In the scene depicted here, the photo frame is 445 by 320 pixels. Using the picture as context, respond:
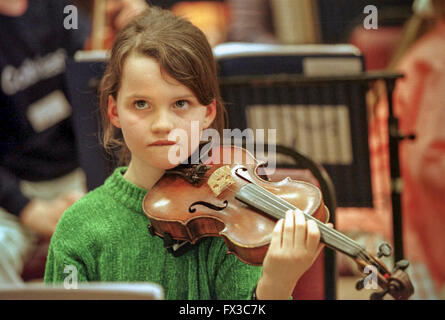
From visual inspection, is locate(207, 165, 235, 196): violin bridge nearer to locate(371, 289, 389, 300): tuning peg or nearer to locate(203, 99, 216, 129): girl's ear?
locate(203, 99, 216, 129): girl's ear

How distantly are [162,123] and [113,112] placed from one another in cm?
10

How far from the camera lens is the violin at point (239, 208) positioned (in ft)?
2.18

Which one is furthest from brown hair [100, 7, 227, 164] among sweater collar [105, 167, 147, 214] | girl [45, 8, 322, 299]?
sweater collar [105, 167, 147, 214]

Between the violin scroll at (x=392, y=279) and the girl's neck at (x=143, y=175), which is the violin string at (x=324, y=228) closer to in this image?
the violin scroll at (x=392, y=279)

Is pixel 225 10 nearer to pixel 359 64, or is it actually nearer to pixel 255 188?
pixel 359 64

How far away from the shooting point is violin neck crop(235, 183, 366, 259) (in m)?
0.65

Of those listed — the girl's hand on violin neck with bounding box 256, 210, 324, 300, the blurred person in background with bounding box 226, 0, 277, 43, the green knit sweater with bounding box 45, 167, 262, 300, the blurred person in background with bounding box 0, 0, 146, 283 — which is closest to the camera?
the girl's hand on violin neck with bounding box 256, 210, 324, 300

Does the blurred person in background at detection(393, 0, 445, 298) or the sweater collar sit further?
the blurred person in background at detection(393, 0, 445, 298)

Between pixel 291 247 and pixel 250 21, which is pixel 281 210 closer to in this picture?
pixel 291 247

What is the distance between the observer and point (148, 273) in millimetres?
729

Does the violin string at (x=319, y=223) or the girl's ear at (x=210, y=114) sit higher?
the girl's ear at (x=210, y=114)

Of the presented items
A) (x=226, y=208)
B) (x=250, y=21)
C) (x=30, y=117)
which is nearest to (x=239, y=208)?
(x=226, y=208)

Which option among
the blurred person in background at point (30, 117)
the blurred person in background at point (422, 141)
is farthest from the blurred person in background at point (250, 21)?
the blurred person in background at point (30, 117)

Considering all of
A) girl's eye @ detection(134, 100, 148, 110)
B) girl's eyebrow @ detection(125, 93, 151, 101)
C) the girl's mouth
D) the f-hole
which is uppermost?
girl's eyebrow @ detection(125, 93, 151, 101)
